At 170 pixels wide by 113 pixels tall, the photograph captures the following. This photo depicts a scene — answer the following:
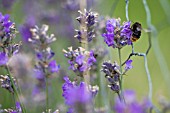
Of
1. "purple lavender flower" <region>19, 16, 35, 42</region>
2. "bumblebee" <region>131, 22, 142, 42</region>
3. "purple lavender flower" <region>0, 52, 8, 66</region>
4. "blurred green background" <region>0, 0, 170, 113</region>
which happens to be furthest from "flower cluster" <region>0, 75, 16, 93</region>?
"purple lavender flower" <region>19, 16, 35, 42</region>

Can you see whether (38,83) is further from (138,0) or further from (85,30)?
Result: (138,0)

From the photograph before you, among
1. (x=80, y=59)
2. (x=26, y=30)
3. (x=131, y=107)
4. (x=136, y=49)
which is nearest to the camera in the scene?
(x=131, y=107)

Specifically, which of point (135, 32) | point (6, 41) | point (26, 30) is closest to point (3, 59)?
point (6, 41)

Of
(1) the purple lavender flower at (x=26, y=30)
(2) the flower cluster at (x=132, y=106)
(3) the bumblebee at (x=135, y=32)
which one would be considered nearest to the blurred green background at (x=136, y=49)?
(1) the purple lavender flower at (x=26, y=30)

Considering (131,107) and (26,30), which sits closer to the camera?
(131,107)

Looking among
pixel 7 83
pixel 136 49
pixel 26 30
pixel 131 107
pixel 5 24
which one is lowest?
pixel 131 107

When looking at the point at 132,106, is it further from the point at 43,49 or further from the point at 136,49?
the point at 136,49

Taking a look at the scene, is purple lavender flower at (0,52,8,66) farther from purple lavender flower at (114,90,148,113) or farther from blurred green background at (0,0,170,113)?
blurred green background at (0,0,170,113)

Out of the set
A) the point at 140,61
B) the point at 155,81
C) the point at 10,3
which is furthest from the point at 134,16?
the point at 10,3

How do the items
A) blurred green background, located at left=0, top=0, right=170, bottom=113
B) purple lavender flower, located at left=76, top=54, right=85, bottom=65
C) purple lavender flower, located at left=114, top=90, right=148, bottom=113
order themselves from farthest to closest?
blurred green background, located at left=0, top=0, right=170, bottom=113, purple lavender flower, located at left=76, top=54, right=85, bottom=65, purple lavender flower, located at left=114, top=90, right=148, bottom=113
